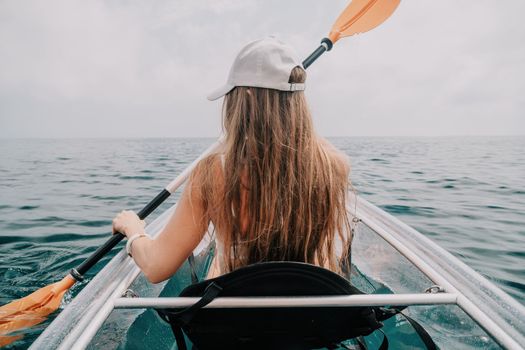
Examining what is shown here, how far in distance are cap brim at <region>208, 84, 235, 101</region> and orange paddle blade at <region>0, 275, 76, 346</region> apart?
6.10 feet

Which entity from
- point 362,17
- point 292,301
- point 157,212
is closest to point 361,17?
point 362,17

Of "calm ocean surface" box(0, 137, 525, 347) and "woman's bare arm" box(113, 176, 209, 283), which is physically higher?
"woman's bare arm" box(113, 176, 209, 283)

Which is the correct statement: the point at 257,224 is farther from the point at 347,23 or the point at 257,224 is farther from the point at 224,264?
the point at 347,23

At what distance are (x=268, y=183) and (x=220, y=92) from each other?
1.44ft

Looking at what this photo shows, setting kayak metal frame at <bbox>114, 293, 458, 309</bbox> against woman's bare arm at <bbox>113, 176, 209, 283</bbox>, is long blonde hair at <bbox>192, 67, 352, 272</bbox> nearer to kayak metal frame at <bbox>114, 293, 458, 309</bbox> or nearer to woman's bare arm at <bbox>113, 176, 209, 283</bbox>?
woman's bare arm at <bbox>113, 176, 209, 283</bbox>

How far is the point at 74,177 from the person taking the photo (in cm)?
942

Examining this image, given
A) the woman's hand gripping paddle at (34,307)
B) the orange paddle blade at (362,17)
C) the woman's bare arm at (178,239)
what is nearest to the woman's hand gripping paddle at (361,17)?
the orange paddle blade at (362,17)

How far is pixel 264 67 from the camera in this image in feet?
4.00

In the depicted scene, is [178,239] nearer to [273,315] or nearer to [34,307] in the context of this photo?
[273,315]

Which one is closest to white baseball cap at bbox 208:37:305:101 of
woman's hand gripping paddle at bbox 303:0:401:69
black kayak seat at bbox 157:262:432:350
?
black kayak seat at bbox 157:262:432:350

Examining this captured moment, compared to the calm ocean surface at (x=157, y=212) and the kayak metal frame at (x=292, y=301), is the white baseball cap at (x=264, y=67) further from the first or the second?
the calm ocean surface at (x=157, y=212)

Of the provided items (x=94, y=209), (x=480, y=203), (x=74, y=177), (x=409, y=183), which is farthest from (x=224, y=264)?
(x=74, y=177)

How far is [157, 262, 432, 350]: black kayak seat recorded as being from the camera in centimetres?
98

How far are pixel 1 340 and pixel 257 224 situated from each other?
189 cm
